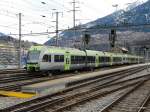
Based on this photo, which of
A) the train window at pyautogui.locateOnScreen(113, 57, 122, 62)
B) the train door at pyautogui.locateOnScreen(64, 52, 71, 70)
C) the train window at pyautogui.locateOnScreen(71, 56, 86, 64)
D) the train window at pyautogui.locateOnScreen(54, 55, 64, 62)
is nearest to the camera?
the train window at pyautogui.locateOnScreen(54, 55, 64, 62)

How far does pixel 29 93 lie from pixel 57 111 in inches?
295

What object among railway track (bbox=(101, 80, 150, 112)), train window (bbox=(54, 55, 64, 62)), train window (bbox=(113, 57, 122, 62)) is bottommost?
railway track (bbox=(101, 80, 150, 112))

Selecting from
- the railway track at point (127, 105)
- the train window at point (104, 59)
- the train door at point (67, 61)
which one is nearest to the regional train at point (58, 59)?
the train door at point (67, 61)

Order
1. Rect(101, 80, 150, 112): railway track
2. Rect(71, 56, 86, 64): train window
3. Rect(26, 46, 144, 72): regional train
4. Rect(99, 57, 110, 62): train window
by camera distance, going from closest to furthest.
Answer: Rect(101, 80, 150, 112): railway track → Rect(26, 46, 144, 72): regional train → Rect(71, 56, 86, 64): train window → Rect(99, 57, 110, 62): train window

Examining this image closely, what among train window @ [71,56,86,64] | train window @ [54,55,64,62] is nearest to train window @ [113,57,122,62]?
train window @ [71,56,86,64]

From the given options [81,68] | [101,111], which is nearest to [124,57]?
[81,68]

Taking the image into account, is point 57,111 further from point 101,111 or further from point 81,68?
point 81,68

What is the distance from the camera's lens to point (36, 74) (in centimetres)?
3938

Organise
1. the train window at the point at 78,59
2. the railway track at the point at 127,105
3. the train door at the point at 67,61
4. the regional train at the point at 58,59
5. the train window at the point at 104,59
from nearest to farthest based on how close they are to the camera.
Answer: the railway track at the point at 127,105 < the regional train at the point at 58,59 < the train door at the point at 67,61 < the train window at the point at 78,59 < the train window at the point at 104,59

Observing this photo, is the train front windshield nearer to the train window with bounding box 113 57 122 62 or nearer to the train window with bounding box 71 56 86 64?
the train window with bounding box 71 56 86 64

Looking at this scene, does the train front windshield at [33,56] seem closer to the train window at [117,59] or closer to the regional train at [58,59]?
the regional train at [58,59]

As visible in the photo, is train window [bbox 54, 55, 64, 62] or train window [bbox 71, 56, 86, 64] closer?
train window [bbox 54, 55, 64, 62]

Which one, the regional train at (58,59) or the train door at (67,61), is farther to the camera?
the train door at (67,61)

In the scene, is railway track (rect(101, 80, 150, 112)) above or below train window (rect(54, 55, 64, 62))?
below
